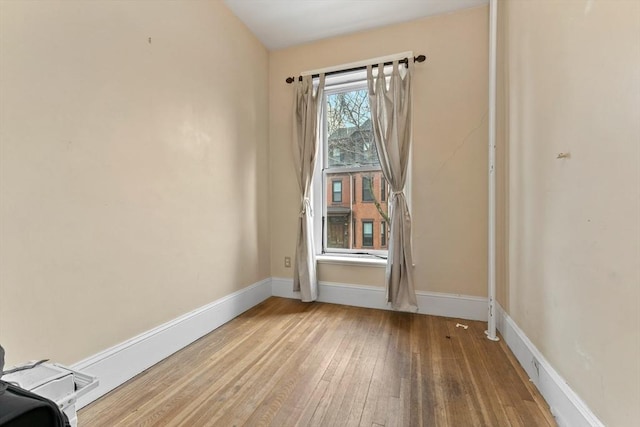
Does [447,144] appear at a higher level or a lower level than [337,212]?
higher

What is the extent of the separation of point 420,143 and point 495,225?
91 cm

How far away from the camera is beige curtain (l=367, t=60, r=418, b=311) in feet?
7.70

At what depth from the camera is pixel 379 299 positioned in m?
2.57

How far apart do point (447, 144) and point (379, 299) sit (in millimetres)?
1514

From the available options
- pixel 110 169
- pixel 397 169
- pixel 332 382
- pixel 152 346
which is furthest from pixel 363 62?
pixel 152 346

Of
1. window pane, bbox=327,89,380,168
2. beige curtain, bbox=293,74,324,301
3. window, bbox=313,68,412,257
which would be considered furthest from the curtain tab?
window pane, bbox=327,89,380,168

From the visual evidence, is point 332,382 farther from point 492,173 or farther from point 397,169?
point 492,173

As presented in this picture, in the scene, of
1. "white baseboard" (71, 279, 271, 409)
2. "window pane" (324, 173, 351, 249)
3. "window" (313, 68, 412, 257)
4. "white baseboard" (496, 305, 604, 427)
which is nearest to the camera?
"white baseboard" (496, 305, 604, 427)

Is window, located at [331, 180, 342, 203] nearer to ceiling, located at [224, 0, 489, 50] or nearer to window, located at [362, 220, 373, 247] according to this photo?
window, located at [362, 220, 373, 247]

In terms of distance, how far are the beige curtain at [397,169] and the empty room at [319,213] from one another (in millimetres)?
19

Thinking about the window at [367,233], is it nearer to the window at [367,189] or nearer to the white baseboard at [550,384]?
the window at [367,189]

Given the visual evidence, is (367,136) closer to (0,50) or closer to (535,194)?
(535,194)

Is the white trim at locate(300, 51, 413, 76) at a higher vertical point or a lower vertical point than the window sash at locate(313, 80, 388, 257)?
higher

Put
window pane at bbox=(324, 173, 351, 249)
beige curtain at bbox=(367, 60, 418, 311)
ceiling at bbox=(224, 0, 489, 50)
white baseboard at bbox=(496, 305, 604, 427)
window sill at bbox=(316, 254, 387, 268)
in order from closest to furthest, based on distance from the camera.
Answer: white baseboard at bbox=(496, 305, 604, 427), ceiling at bbox=(224, 0, 489, 50), beige curtain at bbox=(367, 60, 418, 311), window sill at bbox=(316, 254, 387, 268), window pane at bbox=(324, 173, 351, 249)
